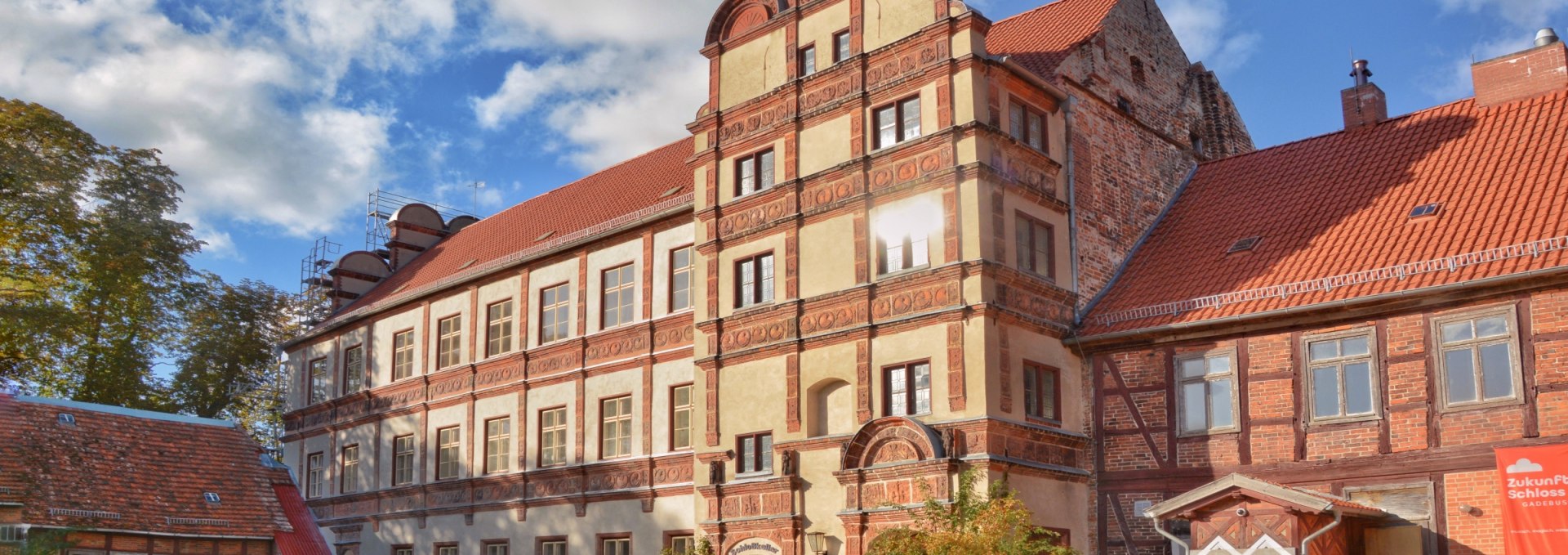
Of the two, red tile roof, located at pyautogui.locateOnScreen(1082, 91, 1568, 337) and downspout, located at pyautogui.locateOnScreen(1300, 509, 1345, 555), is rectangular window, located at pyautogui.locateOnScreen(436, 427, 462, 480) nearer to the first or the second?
red tile roof, located at pyautogui.locateOnScreen(1082, 91, 1568, 337)

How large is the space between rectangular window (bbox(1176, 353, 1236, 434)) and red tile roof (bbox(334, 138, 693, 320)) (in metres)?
10.4

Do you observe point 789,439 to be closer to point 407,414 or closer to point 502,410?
point 502,410

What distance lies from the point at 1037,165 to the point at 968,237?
7.72ft

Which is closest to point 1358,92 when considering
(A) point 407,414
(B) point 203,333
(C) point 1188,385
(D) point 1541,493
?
(C) point 1188,385

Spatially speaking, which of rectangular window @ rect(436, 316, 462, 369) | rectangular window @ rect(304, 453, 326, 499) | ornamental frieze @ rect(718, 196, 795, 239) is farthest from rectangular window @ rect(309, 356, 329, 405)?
ornamental frieze @ rect(718, 196, 795, 239)

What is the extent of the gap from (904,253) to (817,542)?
463cm

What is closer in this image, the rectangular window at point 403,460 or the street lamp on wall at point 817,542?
the street lamp on wall at point 817,542

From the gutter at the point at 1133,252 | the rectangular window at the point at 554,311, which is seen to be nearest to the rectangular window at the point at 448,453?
the rectangular window at the point at 554,311

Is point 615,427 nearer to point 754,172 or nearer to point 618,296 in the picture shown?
point 618,296

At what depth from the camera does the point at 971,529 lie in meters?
18.9

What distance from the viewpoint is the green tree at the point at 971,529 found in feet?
59.7

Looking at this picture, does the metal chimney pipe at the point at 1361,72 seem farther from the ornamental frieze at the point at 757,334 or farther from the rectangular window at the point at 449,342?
the rectangular window at the point at 449,342

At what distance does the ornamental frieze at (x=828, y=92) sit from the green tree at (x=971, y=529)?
22.6 ft

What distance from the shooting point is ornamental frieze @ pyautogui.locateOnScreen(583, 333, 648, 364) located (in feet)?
91.6
